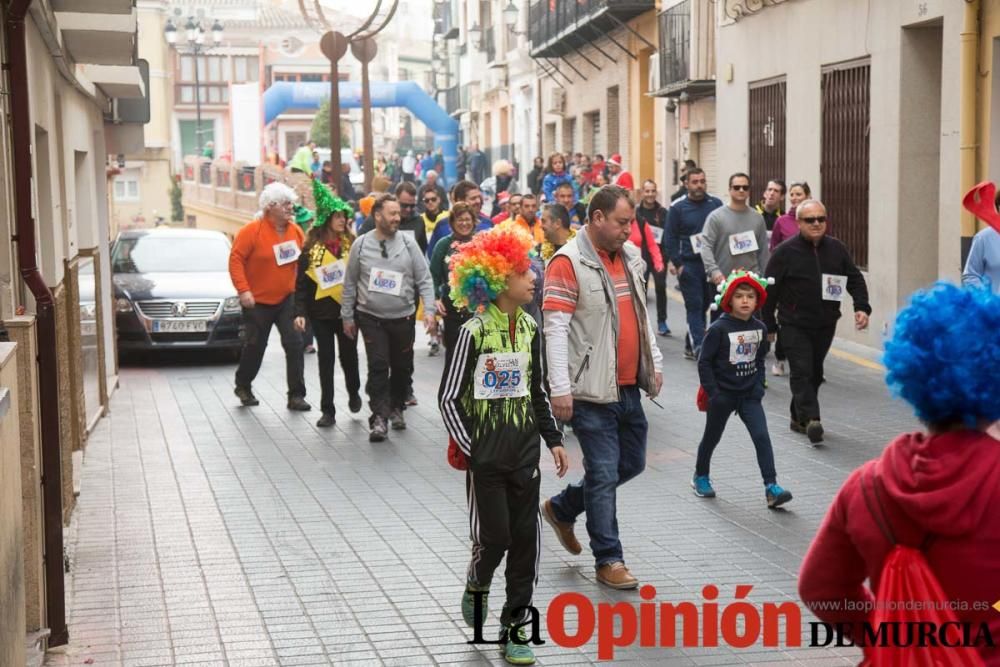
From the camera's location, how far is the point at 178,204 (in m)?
71.0

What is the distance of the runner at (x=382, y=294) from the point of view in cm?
1182

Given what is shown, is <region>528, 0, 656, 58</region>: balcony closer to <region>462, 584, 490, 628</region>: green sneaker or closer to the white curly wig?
the white curly wig

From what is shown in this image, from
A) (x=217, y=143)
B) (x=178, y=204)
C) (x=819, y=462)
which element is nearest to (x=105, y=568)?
(x=819, y=462)

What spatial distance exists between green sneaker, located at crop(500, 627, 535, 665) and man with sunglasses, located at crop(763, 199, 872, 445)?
17.1 ft

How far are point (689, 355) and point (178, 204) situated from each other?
190 ft

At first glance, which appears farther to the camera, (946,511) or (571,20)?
(571,20)

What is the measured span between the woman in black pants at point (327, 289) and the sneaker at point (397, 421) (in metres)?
0.62

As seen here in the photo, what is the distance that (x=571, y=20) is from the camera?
118 ft

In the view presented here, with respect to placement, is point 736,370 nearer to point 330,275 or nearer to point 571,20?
point 330,275

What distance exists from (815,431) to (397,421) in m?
3.34

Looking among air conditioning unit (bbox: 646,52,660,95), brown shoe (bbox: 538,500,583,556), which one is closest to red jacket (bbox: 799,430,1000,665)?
brown shoe (bbox: 538,500,583,556)

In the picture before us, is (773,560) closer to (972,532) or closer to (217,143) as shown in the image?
(972,532)

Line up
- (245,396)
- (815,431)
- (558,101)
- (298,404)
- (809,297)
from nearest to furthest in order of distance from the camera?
(815,431), (809,297), (298,404), (245,396), (558,101)

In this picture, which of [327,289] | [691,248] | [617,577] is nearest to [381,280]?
[327,289]
